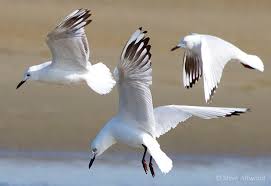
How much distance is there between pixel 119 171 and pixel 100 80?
95cm

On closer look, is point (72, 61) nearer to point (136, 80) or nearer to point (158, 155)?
point (158, 155)

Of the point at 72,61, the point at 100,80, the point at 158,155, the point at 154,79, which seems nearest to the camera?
the point at 158,155

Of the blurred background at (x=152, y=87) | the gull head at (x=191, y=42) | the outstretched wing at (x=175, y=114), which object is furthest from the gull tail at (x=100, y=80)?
the blurred background at (x=152, y=87)

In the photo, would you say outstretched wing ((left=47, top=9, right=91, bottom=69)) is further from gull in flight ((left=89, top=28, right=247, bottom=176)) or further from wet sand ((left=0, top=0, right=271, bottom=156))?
Result: gull in flight ((left=89, top=28, right=247, bottom=176))

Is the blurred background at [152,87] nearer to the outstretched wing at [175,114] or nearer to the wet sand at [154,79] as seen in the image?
the wet sand at [154,79]

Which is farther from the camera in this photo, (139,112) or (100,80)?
(100,80)

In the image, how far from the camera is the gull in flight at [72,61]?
10320 mm

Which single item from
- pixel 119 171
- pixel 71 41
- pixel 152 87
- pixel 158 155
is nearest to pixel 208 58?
pixel 71 41

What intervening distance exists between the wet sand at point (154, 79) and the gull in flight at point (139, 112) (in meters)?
2.51

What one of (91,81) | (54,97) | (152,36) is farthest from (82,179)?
(152,36)

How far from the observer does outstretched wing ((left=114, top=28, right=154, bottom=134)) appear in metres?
8.31

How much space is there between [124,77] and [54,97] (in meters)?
4.64

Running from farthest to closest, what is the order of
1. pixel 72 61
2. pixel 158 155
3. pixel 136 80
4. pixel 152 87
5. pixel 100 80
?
pixel 152 87, pixel 72 61, pixel 100 80, pixel 158 155, pixel 136 80

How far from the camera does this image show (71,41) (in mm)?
10430
